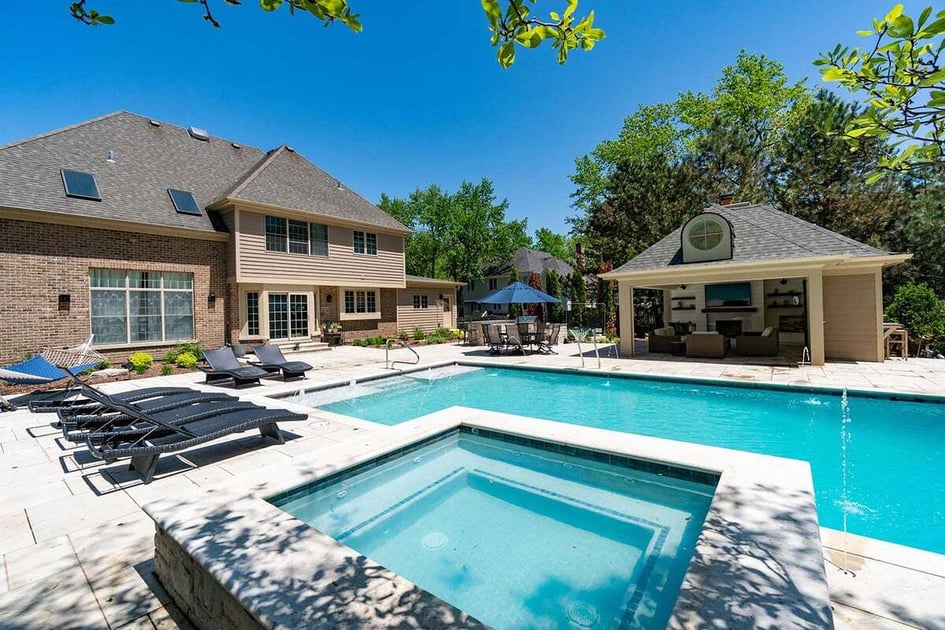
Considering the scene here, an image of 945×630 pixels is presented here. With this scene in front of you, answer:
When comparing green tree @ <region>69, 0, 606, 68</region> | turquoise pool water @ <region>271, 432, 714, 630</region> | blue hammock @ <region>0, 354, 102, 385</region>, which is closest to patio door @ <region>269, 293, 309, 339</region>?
blue hammock @ <region>0, 354, 102, 385</region>

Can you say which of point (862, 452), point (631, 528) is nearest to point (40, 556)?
point (631, 528)

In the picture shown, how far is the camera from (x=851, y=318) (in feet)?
39.9

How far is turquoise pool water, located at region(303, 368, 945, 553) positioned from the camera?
4.06 metres

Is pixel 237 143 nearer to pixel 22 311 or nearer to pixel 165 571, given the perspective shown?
pixel 22 311

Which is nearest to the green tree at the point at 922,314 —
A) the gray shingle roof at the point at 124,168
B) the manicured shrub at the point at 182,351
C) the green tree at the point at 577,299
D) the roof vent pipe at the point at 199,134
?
the green tree at the point at 577,299

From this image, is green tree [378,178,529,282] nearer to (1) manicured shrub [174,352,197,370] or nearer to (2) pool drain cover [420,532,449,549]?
(1) manicured shrub [174,352,197,370]

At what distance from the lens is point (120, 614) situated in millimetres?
2357

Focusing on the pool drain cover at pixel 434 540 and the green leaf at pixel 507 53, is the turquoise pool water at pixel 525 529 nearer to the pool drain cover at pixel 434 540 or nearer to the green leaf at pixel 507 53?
the pool drain cover at pixel 434 540

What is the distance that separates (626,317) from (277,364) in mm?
10941

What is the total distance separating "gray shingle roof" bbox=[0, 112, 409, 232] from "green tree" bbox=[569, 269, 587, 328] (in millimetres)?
13341

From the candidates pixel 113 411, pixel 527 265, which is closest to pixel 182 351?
pixel 113 411

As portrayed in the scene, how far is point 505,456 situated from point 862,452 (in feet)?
15.5

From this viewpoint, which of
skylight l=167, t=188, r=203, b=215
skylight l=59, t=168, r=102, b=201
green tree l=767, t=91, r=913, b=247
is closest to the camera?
skylight l=59, t=168, r=102, b=201

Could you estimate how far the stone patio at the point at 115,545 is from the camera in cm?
230
